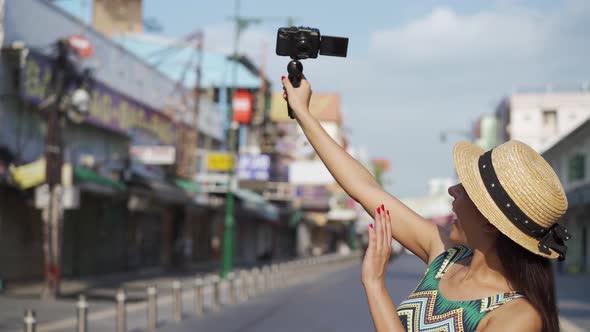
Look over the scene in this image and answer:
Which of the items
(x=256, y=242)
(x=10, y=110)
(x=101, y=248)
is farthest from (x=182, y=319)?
(x=256, y=242)

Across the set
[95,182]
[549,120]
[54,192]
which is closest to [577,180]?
[549,120]

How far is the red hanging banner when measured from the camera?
43.2m

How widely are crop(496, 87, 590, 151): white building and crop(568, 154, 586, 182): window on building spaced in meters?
14.9

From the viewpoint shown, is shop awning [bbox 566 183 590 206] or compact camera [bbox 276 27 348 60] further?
shop awning [bbox 566 183 590 206]

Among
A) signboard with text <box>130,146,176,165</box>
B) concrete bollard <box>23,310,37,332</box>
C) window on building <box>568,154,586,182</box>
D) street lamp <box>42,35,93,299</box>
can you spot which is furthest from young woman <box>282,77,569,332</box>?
window on building <box>568,154,586,182</box>

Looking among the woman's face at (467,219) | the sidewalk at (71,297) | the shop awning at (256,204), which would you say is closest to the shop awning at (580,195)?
the sidewalk at (71,297)

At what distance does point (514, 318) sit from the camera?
248 centimetres

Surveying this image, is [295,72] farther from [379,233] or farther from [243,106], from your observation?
[243,106]

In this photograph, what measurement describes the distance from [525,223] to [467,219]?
10.6 inches

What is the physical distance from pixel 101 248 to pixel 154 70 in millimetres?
9676

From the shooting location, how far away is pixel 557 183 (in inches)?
101

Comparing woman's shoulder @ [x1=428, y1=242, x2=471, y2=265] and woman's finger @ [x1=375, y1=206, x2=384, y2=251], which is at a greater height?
woman's finger @ [x1=375, y1=206, x2=384, y2=251]

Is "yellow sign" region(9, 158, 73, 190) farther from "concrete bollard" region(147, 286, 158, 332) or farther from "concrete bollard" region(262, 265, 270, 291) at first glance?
"concrete bollard" region(147, 286, 158, 332)

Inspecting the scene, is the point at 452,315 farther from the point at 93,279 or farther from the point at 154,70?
the point at 154,70
